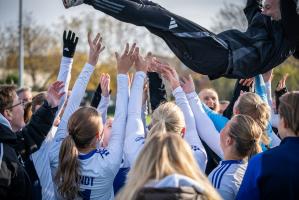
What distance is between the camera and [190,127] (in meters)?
4.36

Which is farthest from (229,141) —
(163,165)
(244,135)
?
(163,165)

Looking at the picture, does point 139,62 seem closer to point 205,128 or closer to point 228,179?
point 205,128

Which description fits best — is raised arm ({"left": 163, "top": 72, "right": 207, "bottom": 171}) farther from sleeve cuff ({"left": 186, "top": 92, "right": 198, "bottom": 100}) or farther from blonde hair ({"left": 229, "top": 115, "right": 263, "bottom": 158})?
blonde hair ({"left": 229, "top": 115, "right": 263, "bottom": 158})

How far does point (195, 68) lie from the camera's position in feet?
15.2

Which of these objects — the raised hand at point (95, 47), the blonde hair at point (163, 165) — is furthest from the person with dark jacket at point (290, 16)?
the blonde hair at point (163, 165)

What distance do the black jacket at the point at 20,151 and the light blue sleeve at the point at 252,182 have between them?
161cm

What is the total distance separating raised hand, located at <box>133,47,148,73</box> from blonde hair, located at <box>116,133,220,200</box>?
6.41 feet

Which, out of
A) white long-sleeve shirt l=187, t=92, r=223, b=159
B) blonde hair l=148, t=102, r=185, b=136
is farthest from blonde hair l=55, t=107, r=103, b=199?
white long-sleeve shirt l=187, t=92, r=223, b=159

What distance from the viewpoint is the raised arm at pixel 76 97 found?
15.0 ft

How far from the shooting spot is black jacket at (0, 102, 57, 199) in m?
3.71

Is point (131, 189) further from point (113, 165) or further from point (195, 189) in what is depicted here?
point (113, 165)

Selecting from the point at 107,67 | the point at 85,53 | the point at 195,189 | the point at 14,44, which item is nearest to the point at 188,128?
the point at 195,189

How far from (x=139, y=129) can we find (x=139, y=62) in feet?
2.21

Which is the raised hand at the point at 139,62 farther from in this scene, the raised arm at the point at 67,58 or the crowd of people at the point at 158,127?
the raised arm at the point at 67,58
